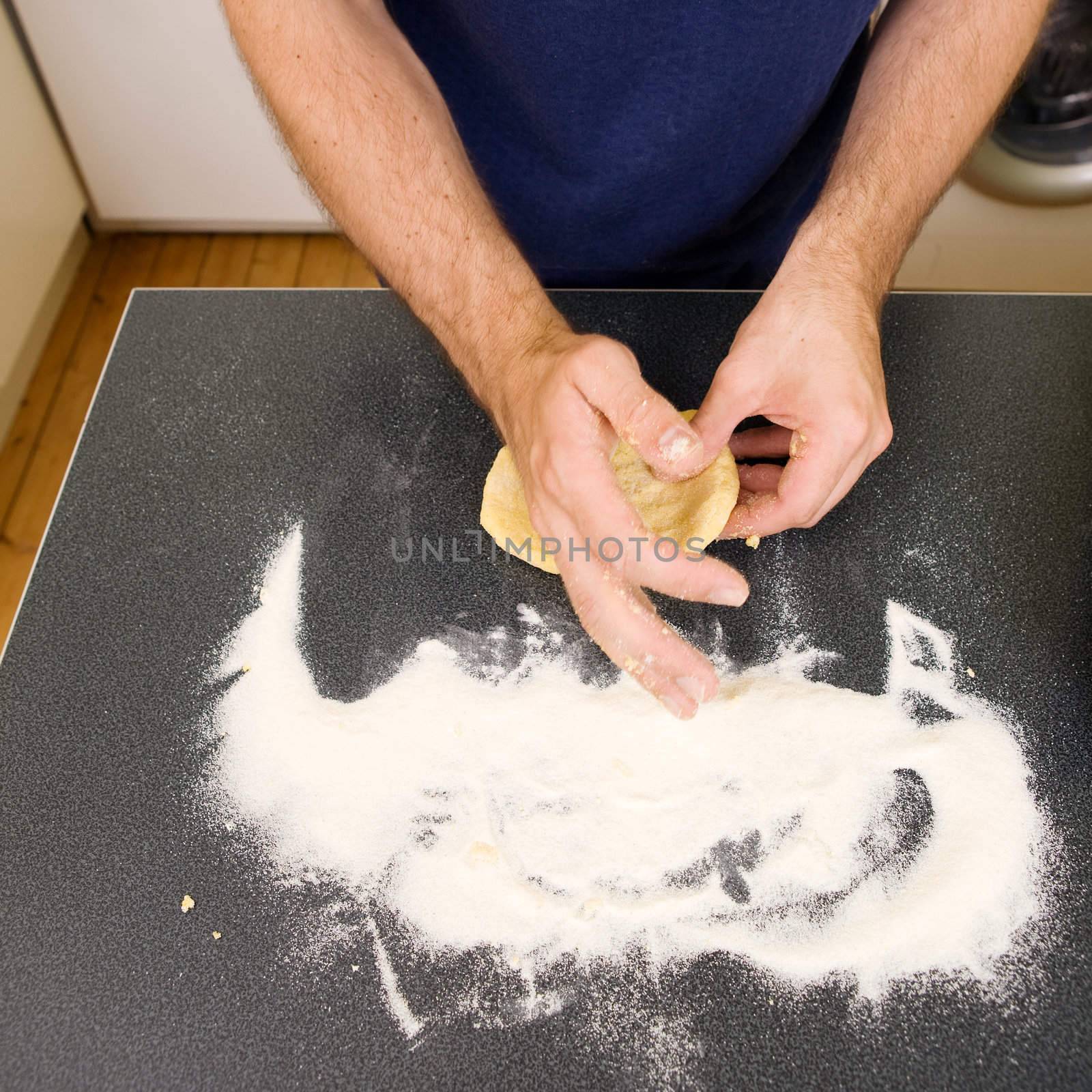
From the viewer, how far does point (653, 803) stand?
2.18 feet

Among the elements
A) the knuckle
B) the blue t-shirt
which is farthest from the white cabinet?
the knuckle

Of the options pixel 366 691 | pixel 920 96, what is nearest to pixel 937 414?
pixel 920 96

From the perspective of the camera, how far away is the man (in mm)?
674

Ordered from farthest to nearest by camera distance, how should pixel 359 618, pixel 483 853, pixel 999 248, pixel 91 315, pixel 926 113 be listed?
1. pixel 91 315
2. pixel 999 248
3. pixel 926 113
4. pixel 359 618
5. pixel 483 853

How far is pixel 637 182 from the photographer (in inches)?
38.0

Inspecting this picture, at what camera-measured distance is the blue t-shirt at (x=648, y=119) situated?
845mm

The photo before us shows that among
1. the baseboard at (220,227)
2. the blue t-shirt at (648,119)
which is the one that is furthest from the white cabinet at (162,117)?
the blue t-shirt at (648,119)

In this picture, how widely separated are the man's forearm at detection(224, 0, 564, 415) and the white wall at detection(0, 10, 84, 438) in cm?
122

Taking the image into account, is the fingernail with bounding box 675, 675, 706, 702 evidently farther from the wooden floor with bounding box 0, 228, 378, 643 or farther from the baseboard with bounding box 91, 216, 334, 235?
the baseboard with bounding box 91, 216, 334, 235

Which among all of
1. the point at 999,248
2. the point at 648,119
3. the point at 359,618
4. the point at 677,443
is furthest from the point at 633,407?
the point at 999,248

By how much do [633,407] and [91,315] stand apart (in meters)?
1.86

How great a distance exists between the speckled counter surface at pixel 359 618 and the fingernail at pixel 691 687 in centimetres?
9

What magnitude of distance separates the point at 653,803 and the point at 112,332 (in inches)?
73.2

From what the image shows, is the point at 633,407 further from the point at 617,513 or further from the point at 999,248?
the point at 999,248
